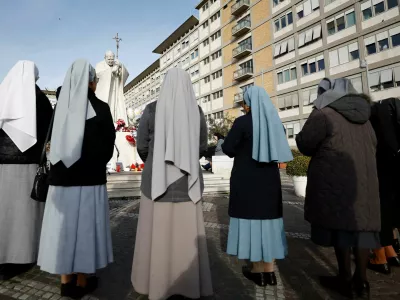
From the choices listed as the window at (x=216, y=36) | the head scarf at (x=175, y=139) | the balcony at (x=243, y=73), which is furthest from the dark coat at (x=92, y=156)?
the window at (x=216, y=36)

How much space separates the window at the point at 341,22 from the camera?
2284 centimetres

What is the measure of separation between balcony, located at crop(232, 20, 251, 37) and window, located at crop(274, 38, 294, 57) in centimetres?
570

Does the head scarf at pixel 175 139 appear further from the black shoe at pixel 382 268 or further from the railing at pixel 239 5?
the railing at pixel 239 5

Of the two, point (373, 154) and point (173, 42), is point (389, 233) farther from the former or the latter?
point (173, 42)

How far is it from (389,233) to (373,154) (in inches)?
40.7

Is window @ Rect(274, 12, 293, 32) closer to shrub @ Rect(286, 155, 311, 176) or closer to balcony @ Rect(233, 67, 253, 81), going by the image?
balcony @ Rect(233, 67, 253, 81)

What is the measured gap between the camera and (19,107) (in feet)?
9.46

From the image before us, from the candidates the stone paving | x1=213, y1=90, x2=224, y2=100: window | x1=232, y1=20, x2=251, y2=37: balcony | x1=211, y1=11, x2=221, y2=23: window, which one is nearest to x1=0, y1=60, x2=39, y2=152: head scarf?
the stone paving

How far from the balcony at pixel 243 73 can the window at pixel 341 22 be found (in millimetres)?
9938

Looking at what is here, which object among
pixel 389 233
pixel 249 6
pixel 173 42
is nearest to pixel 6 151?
pixel 389 233

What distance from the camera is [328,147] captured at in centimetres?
243

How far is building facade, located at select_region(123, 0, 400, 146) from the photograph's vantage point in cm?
2112

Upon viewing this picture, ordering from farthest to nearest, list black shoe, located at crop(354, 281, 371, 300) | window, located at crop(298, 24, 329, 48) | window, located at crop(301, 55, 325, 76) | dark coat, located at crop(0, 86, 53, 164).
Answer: window, located at crop(298, 24, 329, 48) < window, located at crop(301, 55, 325, 76) < dark coat, located at crop(0, 86, 53, 164) < black shoe, located at crop(354, 281, 371, 300)

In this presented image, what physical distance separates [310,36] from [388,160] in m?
26.9
